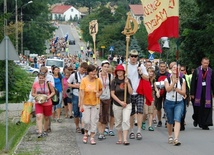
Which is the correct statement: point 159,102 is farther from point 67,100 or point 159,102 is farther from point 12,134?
point 12,134

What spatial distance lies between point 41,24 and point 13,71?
58609 mm

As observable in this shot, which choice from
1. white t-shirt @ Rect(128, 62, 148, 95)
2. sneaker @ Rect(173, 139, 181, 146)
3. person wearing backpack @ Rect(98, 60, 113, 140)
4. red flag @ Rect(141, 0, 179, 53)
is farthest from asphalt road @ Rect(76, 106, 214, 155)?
red flag @ Rect(141, 0, 179, 53)

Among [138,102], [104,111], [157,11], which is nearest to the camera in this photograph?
[138,102]

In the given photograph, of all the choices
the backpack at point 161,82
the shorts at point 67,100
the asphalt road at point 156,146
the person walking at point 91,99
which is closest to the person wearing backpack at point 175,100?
the asphalt road at point 156,146

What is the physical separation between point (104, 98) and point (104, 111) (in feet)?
0.98

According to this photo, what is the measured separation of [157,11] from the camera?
1529cm

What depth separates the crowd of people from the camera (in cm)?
1366

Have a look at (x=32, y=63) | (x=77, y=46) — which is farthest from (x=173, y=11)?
(x=77, y=46)

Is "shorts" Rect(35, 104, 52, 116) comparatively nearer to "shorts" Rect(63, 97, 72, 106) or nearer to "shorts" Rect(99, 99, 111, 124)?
"shorts" Rect(99, 99, 111, 124)

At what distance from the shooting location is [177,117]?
13508 millimetres

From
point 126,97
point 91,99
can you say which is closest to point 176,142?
point 126,97

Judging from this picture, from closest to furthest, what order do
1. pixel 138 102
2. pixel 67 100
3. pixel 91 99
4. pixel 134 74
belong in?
pixel 91 99 < pixel 134 74 < pixel 138 102 < pixel 67 100

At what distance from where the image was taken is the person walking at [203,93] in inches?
663

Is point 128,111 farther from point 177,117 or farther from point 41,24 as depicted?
point 41,24
